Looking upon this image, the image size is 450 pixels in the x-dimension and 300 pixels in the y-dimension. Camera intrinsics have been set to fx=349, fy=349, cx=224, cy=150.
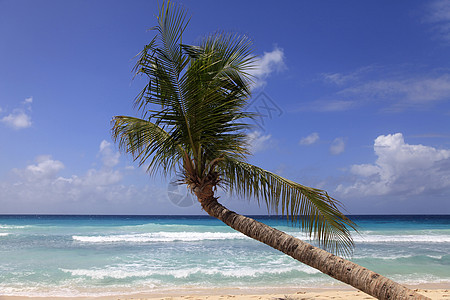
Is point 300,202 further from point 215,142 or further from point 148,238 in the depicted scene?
point 148,238

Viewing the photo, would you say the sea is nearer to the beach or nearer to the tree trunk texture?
the beach


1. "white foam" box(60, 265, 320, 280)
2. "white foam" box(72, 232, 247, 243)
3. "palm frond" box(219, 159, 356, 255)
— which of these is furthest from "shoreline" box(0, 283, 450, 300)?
"white foam" box(72, 232, 247, 243)

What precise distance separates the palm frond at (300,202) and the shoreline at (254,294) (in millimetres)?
3483

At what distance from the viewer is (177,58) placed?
16.0 feet

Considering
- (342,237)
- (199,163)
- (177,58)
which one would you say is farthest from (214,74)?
(342,237)

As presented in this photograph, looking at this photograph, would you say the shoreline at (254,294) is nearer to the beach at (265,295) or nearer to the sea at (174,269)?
the beach at (265,295)

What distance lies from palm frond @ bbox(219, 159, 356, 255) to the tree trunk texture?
0.70 ft

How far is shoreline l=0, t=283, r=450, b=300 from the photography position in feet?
24.8

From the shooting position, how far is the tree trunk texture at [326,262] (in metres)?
3.61

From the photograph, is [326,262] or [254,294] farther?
[254,294]

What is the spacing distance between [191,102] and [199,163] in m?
0.88

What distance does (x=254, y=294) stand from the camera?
8055mm

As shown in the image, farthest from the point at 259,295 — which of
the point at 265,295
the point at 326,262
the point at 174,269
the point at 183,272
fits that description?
the point at 326,262

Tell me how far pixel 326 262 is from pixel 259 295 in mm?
4385
